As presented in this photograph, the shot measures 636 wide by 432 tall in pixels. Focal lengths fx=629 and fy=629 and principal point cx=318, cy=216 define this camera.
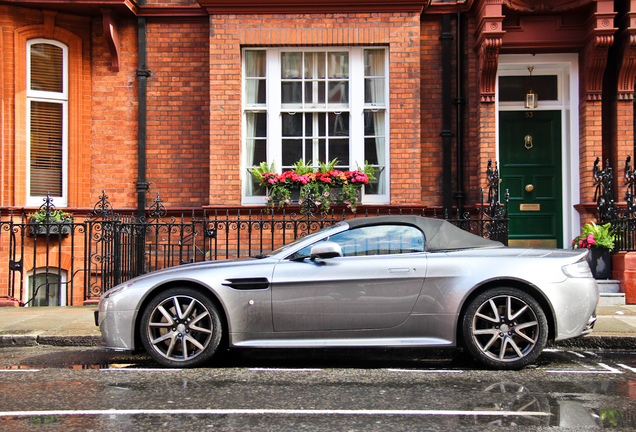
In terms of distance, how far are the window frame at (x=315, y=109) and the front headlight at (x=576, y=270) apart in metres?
5.12

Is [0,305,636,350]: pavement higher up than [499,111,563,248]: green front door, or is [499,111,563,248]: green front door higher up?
[499,111,563,248]: green front door

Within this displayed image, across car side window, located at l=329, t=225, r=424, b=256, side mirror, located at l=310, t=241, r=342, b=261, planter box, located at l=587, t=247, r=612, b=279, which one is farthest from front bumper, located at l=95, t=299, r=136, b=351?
planter box, located at l=587, t=247, r=612, b=279

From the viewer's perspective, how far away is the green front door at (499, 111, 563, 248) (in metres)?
10.9

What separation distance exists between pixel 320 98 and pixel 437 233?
5.48 meters

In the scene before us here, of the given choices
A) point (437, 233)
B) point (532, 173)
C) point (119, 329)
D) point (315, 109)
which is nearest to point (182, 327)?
point (119, 329)

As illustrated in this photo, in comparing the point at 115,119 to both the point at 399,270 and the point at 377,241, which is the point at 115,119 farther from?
the point at 399,270

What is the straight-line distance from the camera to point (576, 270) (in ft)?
18.4

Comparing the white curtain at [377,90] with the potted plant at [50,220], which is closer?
the potted plant at [50,220]

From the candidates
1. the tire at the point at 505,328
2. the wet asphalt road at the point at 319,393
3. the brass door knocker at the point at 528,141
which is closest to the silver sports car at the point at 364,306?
the tire at the point at 505,328

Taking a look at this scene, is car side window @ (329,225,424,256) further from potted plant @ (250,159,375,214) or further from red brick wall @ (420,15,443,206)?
red brick wall @ (420,15,443,206)

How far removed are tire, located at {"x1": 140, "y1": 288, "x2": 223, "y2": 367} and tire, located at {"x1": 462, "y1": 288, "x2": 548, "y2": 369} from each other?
2214 millimetres

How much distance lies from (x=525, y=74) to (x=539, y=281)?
6.59 meters

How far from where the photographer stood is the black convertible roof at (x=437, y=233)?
575 centimetres

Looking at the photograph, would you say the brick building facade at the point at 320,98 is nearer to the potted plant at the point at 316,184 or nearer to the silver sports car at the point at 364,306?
the potted plant at the point at 316,184
